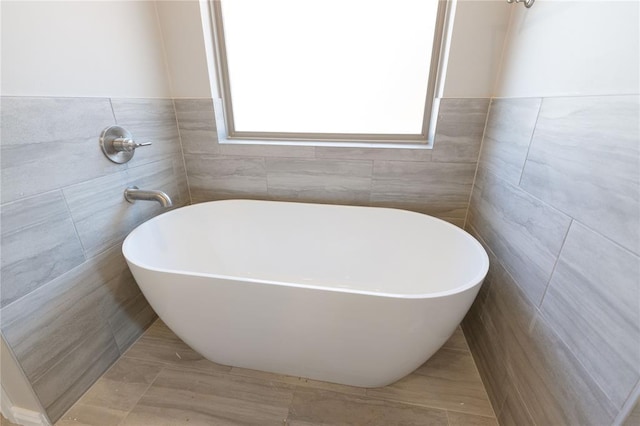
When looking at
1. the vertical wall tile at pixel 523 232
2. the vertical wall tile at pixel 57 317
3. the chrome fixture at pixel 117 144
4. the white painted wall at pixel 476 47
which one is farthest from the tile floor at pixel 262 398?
the white painted wall at pixel 476 47

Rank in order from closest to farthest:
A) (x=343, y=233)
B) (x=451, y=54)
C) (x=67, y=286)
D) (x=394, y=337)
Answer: (x=394, y=337) → (x=67, y=286) → (x=451, y=54) → (x=343, y=233)

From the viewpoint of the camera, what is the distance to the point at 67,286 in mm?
1051

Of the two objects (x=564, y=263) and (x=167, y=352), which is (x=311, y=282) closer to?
(x=167, y=352)

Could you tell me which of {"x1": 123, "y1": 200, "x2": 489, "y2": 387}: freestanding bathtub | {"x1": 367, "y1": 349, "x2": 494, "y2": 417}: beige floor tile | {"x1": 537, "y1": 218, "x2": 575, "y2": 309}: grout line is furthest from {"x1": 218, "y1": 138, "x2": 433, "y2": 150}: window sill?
{"x1": 367, "y1": 349, "x2": 494, "y2": 417}: beige floor tile

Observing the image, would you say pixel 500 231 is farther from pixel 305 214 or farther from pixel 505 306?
pixel 305 214

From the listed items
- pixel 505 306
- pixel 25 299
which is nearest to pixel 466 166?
pixel 505 306

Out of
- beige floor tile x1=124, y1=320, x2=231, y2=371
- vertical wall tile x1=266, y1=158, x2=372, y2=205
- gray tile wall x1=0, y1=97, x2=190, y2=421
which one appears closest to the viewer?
gray tile wall x1=0, y1=97, x2=190, y2=421

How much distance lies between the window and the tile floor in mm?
1228

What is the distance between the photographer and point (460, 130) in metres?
1.38

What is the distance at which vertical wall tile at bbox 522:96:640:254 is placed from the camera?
60 centimetres

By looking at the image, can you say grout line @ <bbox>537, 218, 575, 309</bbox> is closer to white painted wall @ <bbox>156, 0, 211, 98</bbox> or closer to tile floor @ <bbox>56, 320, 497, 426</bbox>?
tile floor @ <bbox>56, 320, 497, 426</bbox>

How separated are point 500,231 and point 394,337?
651 millimetres

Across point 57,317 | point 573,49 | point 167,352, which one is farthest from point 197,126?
point 573,49

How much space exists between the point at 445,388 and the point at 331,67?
1.66 metres
